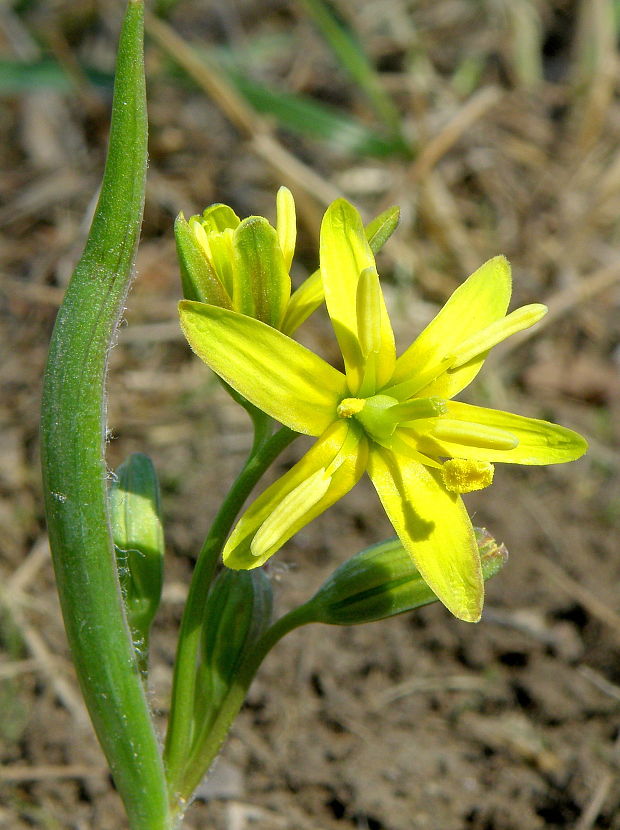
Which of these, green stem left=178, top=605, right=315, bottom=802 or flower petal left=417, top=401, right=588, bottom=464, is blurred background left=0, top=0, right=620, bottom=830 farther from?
flower petal left=417, top=401, right=588, bottom=464

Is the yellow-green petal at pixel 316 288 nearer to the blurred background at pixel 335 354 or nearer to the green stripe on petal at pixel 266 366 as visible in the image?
the green stripe on petal at pixel 266 366

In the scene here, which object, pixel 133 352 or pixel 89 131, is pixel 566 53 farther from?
pixel 133 352

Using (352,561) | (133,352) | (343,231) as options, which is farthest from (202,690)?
(133,352)

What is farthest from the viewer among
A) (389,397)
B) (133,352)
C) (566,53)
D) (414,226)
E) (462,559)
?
(566,53)

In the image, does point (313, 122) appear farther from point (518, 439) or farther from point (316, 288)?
point (518, 439)

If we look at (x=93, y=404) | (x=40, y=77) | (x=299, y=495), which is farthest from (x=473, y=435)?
(x=40, y=77)
